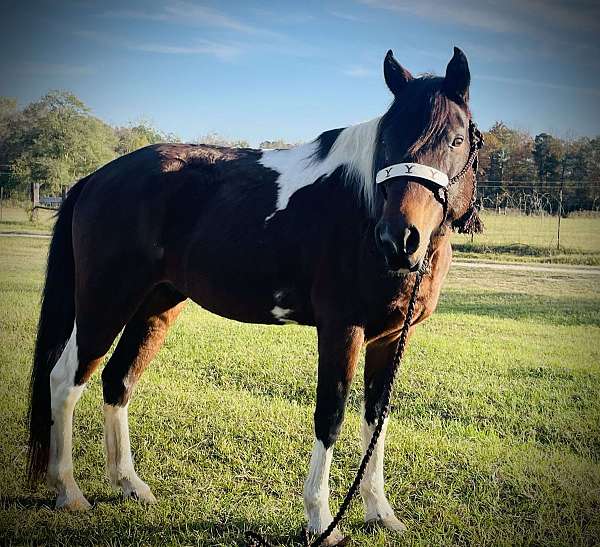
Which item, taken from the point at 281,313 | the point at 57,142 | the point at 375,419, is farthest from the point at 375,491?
the point at 57,142

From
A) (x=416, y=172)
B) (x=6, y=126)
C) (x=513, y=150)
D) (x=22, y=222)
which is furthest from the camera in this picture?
(x=22, y=222)

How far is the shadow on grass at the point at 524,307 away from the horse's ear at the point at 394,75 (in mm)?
6651

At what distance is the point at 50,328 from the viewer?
3.43m

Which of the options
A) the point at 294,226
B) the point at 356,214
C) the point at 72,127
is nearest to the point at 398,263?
the point at 356,214

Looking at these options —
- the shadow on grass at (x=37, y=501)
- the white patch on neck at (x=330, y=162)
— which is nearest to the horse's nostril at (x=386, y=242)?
the white patch on neck at (x=330, y=162)

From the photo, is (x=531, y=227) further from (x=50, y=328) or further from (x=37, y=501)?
(x=37, y=501)

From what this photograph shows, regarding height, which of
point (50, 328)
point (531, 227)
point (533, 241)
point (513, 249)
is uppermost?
point (531, 227)

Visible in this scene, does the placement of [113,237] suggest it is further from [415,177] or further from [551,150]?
[551,150]

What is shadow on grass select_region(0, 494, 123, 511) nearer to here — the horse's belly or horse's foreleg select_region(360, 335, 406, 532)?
the horse's belly

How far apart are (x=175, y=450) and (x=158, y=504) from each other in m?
0.65

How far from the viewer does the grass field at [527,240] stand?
579 inches

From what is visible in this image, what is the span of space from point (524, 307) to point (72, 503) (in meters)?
8.08

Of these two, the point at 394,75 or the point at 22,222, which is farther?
the point at 22,222

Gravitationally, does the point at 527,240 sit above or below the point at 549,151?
below
